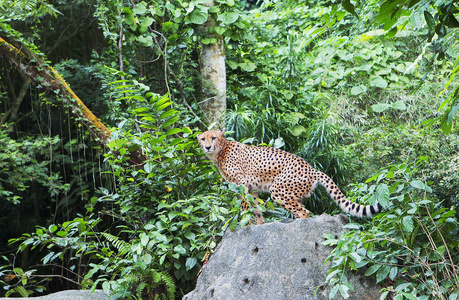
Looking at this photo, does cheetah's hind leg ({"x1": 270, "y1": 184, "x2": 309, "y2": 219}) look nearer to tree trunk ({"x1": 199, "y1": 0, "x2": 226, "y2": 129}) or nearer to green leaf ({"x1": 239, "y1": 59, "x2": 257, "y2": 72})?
tree trunk ({"x1": 199, "y1": 0, "x2": 226, "y2": 129})

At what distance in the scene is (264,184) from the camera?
18.0 feet

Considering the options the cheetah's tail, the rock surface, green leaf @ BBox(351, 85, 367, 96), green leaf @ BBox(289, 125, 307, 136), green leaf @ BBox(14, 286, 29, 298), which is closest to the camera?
the rock surface

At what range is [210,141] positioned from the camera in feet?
18.0

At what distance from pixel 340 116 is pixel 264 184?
363cm

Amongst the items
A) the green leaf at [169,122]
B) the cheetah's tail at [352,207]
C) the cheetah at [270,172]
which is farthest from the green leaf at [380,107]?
the green leaf at [169,122]

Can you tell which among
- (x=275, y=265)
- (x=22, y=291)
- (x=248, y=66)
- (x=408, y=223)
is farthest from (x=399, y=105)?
(x=22, y=291)

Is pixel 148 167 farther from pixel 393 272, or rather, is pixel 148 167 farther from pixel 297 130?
pixel 297 130

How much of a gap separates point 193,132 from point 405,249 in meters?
4.05

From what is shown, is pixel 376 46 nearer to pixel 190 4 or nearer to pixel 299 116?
pixel 299 116

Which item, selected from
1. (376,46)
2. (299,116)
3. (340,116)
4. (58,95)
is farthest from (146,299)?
(376,46)

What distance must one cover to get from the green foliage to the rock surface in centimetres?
18

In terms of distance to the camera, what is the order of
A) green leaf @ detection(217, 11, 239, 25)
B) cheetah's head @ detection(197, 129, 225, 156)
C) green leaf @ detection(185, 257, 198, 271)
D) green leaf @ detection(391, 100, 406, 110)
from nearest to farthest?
1. green leaf @ detection(185, 257, 198, 271)
2. cheetah's head @ detection(197, 129, 225, 156)
3. green leaf @ detection(217, 11, 239, 25)
4. green leaf @ detection(391, 100, 406, 110)

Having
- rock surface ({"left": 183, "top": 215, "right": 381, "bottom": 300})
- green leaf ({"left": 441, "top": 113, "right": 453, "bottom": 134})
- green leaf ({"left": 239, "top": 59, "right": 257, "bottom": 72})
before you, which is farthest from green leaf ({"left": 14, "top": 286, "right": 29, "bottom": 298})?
green leaf ({"left": 441, "top": 113, "right": 453, "bottom": 134})

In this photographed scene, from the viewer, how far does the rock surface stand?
13.9 ft
